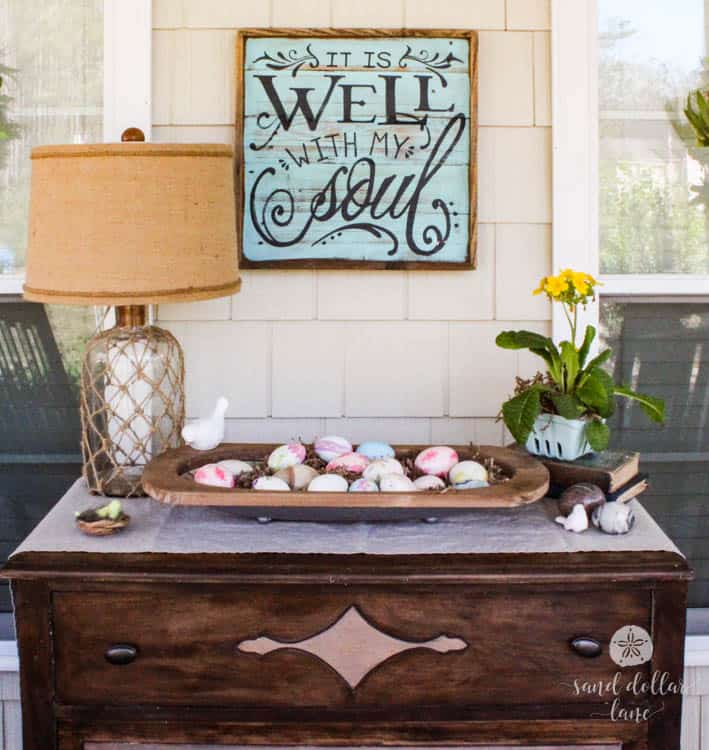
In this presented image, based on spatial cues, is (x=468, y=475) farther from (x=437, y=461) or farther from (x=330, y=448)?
(x=330, y=448)

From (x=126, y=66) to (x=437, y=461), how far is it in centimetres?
106

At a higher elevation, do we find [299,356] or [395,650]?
[299,356]

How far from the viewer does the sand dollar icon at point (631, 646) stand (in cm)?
178

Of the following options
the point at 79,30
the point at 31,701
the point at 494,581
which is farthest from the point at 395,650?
the point at 79,30

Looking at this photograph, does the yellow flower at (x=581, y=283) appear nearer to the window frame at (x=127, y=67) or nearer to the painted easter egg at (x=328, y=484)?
the painted easter egg at (x=328, y=484)

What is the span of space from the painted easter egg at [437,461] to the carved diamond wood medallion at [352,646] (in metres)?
0.34

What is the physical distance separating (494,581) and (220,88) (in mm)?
1211

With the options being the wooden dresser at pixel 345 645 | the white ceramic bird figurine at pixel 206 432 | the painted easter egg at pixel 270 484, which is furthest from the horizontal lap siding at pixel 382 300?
the wooden dresser at pixel 345 645

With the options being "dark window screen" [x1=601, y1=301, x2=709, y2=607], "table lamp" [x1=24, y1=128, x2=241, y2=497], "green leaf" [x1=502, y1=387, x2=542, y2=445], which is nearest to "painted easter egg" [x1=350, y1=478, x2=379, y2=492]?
"green leaf" [x1=502, y1=387, x2=542, y2=445]

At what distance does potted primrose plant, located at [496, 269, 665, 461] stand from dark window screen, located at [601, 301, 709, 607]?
32 centimetres

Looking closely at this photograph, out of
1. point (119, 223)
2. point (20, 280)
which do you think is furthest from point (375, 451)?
point (20, 280)

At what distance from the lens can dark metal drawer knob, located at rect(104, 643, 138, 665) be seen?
5.83ft

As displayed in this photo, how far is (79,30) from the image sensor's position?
2309mm

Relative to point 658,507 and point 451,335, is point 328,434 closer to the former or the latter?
point 451,335
